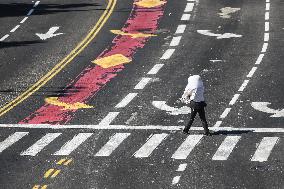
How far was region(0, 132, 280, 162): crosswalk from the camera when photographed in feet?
89.7

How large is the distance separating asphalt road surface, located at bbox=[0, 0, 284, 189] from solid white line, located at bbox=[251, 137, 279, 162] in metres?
0.06

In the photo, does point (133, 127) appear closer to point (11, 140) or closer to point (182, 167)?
point (11, 140)

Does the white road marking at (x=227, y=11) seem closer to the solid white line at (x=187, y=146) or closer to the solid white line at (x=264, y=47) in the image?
the solid white line at (x=264, y=47)

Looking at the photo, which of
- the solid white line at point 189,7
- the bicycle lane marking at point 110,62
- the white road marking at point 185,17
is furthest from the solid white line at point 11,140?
the solid white line at point 189,7

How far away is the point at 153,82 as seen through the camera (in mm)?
36562

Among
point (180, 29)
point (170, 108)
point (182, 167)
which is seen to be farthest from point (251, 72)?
point (182, 167)

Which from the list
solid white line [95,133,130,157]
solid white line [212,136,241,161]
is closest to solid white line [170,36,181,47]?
solid white line [95,133,130,157]

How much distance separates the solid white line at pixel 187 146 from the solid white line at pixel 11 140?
16.5ft

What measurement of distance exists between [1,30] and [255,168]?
2487 centimetres

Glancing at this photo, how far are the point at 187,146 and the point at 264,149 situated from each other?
2209 millimetres

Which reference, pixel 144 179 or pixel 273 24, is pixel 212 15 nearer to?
pixel 273 24

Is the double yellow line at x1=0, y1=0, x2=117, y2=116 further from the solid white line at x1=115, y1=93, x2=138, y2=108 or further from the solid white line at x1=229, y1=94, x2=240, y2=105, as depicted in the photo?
the solid white line at x1=229, y1=94, x2=240, y2=105

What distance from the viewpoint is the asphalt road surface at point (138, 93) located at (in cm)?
2608

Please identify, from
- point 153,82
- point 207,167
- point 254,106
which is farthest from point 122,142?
point 153,82
